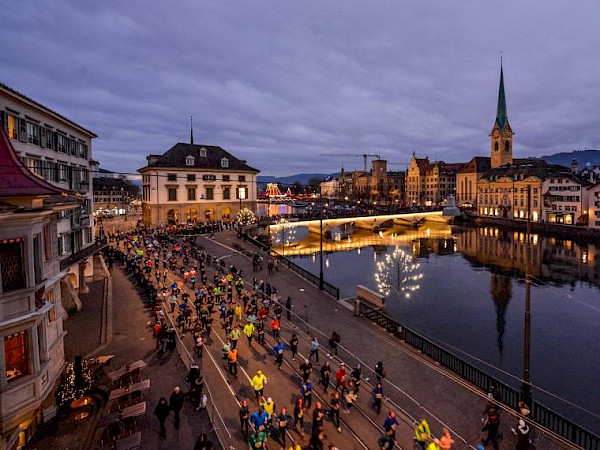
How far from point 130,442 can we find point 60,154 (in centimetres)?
2571

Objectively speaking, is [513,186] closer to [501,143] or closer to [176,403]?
[501,143]

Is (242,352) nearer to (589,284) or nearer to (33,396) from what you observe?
(33,396)

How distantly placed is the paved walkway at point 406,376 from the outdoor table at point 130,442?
834 centimetres

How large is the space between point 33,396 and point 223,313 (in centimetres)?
1184

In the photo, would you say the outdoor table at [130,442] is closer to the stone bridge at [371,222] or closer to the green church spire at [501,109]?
the stone bridge at [371,222]

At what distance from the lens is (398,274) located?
39938 mm

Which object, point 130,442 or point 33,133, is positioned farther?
point 33,133

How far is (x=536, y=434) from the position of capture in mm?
14133

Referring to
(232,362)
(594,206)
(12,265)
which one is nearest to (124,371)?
(232,362)

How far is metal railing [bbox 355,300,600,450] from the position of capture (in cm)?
1391

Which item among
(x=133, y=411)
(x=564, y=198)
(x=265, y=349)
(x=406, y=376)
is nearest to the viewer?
(x=133, y=411)

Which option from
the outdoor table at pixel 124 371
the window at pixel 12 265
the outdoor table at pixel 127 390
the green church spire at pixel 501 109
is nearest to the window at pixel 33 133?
the window at pixel 12 265

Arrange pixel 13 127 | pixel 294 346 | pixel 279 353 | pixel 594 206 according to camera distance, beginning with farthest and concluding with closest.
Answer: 1. pixel 594 206
2. pixel 13 127
3. pixel 294 346
4. pixel 279 353

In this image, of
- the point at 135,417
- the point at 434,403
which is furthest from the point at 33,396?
the point at 434,403
